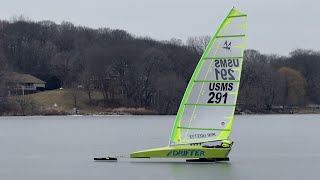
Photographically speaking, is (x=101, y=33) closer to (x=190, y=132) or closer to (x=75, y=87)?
(x=75, y=87)

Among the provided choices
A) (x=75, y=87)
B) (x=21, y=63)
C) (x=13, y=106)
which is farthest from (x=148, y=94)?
(x=21, y=63)

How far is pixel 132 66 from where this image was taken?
110 meters

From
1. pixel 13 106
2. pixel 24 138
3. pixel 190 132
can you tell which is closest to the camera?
pixel 190 132

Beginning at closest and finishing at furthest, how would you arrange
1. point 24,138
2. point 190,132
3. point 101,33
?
1. point 190,132
2. point 24,138
3. point 101,33

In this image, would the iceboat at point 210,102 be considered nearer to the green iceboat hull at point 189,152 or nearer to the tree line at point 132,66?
the green iceboat hull at point 189,152

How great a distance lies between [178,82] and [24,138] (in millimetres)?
63539

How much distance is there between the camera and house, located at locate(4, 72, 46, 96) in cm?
12069

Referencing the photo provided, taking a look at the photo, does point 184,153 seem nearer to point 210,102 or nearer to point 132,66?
point 210,102

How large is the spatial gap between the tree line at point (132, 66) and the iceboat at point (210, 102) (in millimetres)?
68083

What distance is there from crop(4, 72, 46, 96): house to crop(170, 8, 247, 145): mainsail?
89428mm

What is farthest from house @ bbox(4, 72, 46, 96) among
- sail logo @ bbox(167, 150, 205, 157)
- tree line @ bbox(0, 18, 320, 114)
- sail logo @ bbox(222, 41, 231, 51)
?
sail logo @ bbox(222, 41, 231, 51)

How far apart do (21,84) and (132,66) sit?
84.5ft

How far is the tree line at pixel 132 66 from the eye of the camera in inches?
4350

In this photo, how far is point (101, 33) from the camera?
447ft
